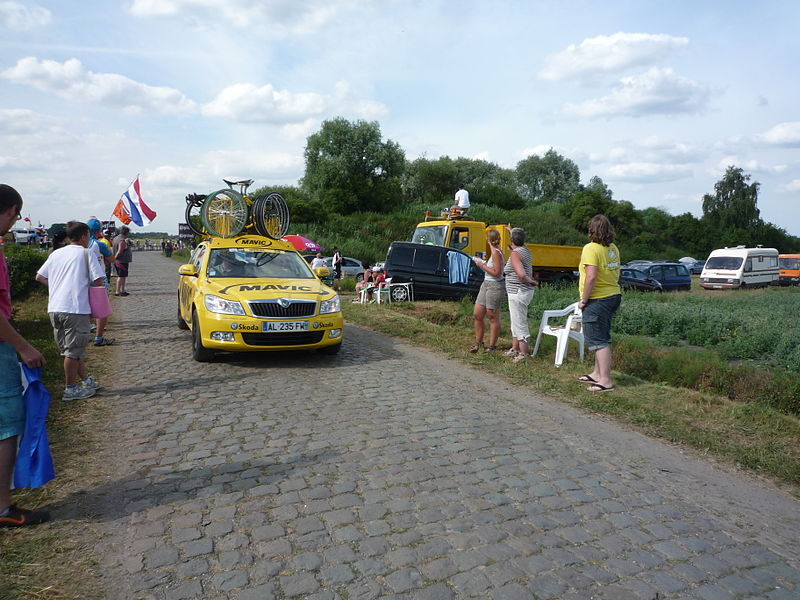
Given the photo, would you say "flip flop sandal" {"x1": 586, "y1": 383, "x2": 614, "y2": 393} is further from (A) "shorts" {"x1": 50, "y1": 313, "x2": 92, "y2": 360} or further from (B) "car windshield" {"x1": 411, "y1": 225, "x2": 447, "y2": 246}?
(B) "car windshield" {"x1": 411, "y1": 225, "x2": 447, "y2": 246}

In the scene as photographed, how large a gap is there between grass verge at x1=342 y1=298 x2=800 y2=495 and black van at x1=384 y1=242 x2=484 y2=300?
24.8 feet

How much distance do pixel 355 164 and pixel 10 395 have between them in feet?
191

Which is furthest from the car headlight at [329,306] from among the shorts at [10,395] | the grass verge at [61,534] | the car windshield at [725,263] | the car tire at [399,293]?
the car windshield at [725,263]

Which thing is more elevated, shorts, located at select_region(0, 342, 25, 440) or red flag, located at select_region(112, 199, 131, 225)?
red flag, located at select_region(112, 199, 131, 225)

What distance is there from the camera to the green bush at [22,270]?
51.1 ft

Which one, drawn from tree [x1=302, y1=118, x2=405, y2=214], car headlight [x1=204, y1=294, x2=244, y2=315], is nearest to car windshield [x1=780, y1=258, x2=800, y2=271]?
tree [x1=302, y1=118, x2=405, y2=214]

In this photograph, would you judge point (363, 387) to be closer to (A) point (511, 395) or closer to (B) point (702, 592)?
(A) point (511, 395)

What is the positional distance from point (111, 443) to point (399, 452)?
2.48 m

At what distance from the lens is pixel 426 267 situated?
17.5m

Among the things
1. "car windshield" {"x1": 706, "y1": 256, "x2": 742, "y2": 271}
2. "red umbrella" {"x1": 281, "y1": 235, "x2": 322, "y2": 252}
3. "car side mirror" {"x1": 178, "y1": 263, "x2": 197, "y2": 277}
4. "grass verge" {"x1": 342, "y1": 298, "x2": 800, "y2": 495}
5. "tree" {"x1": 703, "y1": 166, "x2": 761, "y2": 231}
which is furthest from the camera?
"tree" {"x1": 703, "y1": 166, "x2": 761, "y2": 231}

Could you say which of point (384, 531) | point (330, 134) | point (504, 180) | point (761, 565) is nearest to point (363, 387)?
point (384, 531)

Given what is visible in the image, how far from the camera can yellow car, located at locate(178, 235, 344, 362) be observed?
25.2 feet

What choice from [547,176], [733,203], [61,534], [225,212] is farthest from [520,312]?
[547,176]

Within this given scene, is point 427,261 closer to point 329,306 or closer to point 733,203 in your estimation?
point 329,306
